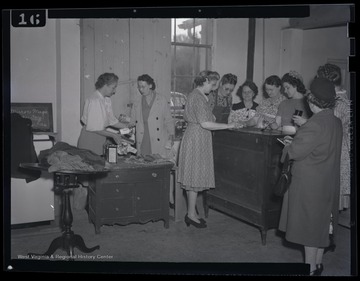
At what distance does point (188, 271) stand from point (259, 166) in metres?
1.05

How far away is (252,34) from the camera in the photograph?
5.33m

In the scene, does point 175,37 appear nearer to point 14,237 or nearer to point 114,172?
point 114,172

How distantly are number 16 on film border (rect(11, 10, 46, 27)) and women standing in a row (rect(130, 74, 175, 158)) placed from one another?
1.37 m

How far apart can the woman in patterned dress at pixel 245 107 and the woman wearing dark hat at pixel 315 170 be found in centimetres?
119

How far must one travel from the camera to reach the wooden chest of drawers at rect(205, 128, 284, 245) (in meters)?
3.57

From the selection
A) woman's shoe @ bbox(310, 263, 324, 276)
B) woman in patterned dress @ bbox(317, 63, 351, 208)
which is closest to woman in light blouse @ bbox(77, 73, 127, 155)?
woman in patterned dress @ bbox(317, 63, 351, 208)

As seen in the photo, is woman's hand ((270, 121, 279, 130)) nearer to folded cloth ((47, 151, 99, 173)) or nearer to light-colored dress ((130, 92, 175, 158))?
light-colored dress ((130, 92, 175, 158))

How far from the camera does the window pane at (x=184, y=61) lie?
4.99 m

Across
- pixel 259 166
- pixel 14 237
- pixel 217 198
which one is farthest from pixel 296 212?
pixel 14 237

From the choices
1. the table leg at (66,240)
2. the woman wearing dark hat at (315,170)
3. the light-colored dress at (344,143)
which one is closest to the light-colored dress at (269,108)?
the light-colored dress at (344,143)

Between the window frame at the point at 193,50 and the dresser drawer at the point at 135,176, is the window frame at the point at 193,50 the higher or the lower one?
the higher one

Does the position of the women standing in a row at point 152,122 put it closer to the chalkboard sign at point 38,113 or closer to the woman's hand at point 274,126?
the chalkboard sign at point 38,113

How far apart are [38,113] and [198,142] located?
1588mm

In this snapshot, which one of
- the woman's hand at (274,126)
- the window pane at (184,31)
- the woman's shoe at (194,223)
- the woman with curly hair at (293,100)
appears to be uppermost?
the window pane at (184,31)
